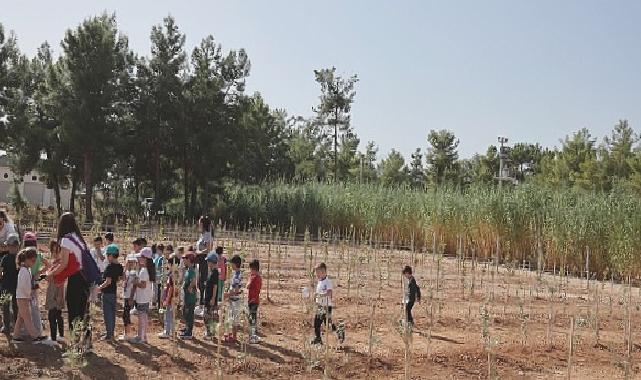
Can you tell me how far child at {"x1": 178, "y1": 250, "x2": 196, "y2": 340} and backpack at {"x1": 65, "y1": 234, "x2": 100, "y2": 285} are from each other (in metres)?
1.26

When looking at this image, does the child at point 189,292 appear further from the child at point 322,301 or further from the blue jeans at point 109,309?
the child at point 322,301

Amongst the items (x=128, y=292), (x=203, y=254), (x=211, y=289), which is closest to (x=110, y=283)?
(x=128, y=292)

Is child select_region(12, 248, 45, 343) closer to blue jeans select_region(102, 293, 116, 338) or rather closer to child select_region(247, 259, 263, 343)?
blue jeans select_region(102, 293, 116, 338)

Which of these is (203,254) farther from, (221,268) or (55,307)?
(55,307)

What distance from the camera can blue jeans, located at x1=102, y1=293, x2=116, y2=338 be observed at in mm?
7730

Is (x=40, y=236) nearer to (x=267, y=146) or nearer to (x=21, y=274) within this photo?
(x=21, y=274)

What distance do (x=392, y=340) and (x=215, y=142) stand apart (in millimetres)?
20141

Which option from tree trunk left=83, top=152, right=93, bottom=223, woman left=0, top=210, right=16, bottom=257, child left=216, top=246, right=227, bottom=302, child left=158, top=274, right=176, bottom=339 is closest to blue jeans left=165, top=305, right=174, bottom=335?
child left=158, top=274, right=176, bottom=339

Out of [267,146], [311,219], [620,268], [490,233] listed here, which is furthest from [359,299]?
[267,146]

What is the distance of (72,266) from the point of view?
22.8ft

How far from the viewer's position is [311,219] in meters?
26.9

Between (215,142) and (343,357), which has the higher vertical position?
(215,142)

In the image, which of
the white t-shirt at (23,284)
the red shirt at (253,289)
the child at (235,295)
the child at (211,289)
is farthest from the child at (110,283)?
the red shirt at (253,289)

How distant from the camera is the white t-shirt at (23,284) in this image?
731 centimetres
